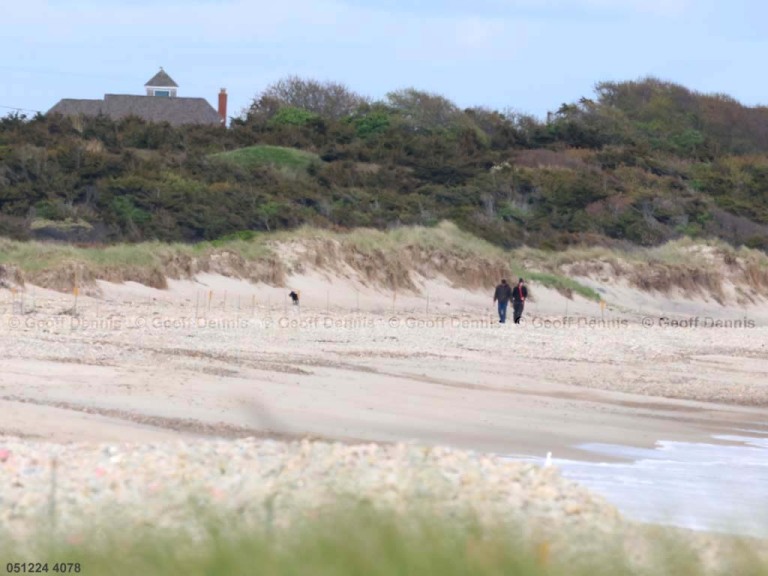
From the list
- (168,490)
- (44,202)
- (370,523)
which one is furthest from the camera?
(44,202)

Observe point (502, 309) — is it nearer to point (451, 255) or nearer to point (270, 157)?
point (451, 255)

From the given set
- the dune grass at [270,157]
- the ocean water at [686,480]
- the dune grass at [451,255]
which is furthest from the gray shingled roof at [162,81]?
the ocean water at [686,480]

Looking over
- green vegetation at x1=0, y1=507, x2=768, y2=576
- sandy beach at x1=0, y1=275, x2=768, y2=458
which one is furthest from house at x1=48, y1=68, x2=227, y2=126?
green vegetation at x1=0, y1=507, x2=768, y2=576

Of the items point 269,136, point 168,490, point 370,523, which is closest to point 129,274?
point 168,490

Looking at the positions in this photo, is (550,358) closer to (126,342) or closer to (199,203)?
(126,342)

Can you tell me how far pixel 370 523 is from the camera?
16.2 feet

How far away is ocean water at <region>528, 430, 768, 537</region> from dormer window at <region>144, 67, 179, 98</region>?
66.6m

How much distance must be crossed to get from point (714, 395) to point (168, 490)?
10460 mm

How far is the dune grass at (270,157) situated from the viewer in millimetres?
45750

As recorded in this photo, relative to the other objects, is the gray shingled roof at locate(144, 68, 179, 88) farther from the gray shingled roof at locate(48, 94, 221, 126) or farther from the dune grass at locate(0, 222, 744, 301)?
the dune grass at locate(0, 222, 744, 301)

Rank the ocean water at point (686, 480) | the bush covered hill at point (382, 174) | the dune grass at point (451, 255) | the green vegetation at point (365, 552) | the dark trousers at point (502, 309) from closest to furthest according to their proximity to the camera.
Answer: the green vegetation at point (365, 552), the ocean water at point (686, 480), the dark trousers at point (502, 309), the dune grass at point (451, 255), the bush covered hill at point (382, 174)

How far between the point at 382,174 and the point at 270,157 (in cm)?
427

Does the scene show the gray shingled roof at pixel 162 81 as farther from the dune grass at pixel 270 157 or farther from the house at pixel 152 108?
the dune grass at pixel 270 157

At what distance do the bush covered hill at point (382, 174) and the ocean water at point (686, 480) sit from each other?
21.8m
